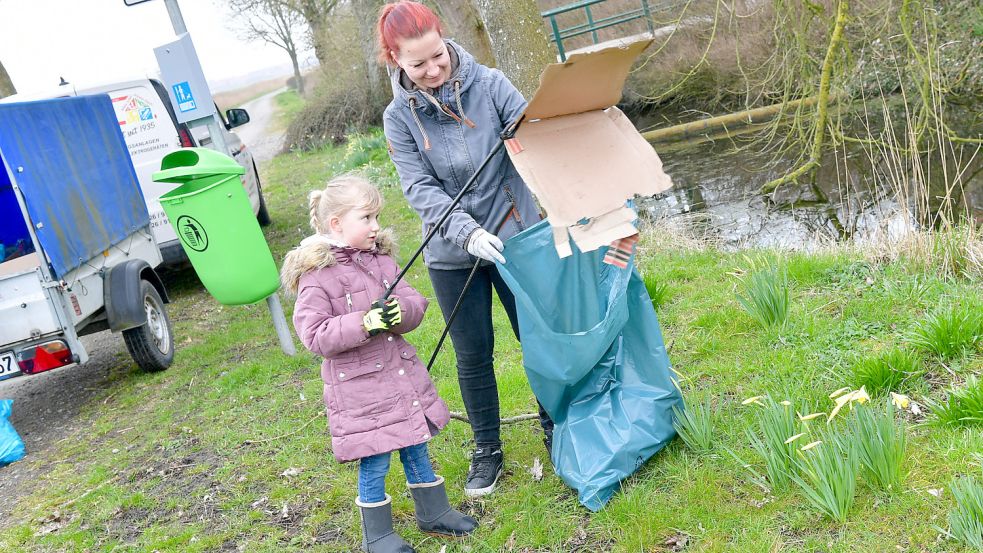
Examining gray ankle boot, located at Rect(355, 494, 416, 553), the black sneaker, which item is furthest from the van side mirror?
gray ankle boot, located at Rect(355, 494, 416, 553)

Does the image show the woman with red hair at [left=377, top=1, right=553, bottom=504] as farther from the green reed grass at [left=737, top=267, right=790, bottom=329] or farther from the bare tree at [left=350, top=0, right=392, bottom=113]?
the bare tree at [left=350, top=0, right=392, bottom=113]

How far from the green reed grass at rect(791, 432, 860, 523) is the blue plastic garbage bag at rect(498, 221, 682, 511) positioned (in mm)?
600

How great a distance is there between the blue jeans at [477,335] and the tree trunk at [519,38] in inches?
127

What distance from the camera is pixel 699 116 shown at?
13516 mm

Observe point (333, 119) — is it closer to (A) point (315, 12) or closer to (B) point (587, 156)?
(A) point (315, 12)

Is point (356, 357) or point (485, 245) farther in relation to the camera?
point (356, 357)

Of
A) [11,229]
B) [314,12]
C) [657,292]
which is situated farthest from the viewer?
[314,12]

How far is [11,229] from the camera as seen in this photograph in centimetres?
698

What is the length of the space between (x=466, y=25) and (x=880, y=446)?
7873 millimetres

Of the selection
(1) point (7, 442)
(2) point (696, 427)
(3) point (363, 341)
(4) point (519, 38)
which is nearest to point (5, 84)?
(1) point (7, 442)

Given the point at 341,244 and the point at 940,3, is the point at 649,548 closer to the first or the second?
the point at 341,244

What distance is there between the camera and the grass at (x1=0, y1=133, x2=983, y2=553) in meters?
2.67

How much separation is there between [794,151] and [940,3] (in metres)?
2.35

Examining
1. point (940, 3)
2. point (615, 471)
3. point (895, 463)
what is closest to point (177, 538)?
point (615, 471)
